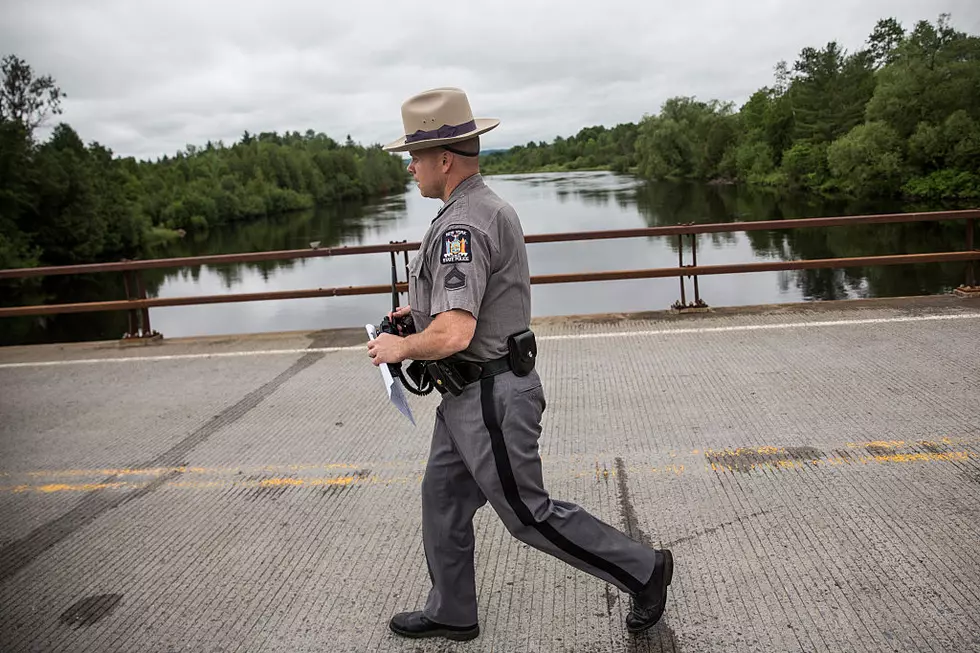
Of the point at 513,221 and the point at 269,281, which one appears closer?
the point at 513,221

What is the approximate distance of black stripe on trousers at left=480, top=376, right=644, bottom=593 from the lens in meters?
2.89

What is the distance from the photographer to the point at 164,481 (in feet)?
16.4

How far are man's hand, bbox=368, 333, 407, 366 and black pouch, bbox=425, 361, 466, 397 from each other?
129mm

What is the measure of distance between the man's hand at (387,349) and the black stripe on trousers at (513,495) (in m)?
0.30

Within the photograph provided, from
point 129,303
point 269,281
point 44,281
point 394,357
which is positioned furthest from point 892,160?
point 394,357

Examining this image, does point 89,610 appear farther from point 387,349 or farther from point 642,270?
point 642,270

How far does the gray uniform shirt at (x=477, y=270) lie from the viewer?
280 cm

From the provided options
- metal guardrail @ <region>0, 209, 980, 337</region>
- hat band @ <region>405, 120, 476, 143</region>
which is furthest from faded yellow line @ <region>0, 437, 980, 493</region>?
metal guardrail @ <region>0, 209, 980, 337</region>

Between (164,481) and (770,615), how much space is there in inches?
136

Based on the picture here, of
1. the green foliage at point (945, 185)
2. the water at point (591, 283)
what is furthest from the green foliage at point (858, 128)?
the water at point (591, 283)

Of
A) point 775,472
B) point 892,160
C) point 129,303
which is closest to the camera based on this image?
point 775,472

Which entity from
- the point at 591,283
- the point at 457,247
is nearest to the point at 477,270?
the point at 457,247

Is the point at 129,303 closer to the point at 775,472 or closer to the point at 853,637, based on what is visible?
the point at 775,472

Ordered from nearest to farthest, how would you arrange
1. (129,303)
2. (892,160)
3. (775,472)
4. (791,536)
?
(791,536), (775,472), (129,303), (892,160)
